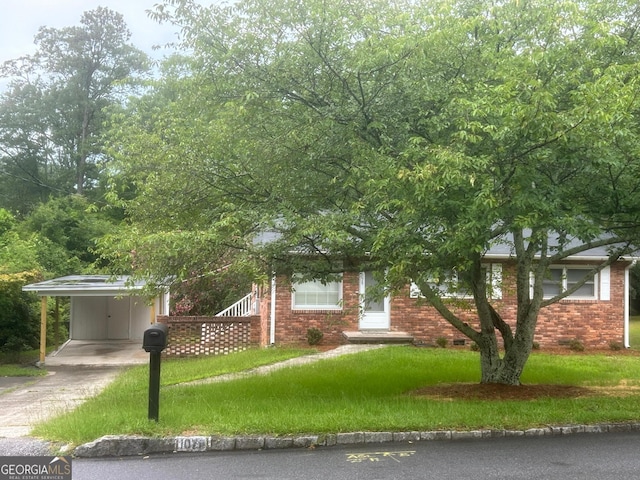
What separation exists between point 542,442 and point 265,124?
5549 millimetres

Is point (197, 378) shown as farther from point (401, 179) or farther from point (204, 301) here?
point (204, 301)

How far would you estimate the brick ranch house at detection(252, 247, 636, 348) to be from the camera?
16.7 metres

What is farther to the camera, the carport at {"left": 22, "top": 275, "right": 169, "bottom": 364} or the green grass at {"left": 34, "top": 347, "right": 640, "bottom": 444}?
the carport at {"left": 22, "top": 275, "right": 169, "bottom": 364}

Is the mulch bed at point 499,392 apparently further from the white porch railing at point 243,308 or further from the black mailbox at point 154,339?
the white porch railing at point 243,308

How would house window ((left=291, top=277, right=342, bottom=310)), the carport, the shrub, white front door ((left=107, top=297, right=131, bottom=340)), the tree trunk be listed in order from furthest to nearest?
white front door ((left=107, top=297, right=131, bottom=340)), the carport, house window ((left=291, top=277, right=342, bottom=310)), the shrub, the tree trunk

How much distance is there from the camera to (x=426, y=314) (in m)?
17.1

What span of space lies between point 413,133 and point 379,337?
897cm

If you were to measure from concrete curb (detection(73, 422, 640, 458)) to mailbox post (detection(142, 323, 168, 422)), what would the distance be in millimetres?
640

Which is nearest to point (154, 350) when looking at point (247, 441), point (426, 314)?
point (247, 441)

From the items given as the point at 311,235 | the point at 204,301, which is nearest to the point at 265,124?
the point at 311,235

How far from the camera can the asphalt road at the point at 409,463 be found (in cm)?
577

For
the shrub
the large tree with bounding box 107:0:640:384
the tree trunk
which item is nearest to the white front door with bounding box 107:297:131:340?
the shrub

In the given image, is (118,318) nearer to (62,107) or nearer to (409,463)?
(409,463)

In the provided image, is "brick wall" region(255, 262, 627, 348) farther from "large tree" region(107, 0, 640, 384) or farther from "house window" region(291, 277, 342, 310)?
"large tree" region(107, 0, 640, 384)
